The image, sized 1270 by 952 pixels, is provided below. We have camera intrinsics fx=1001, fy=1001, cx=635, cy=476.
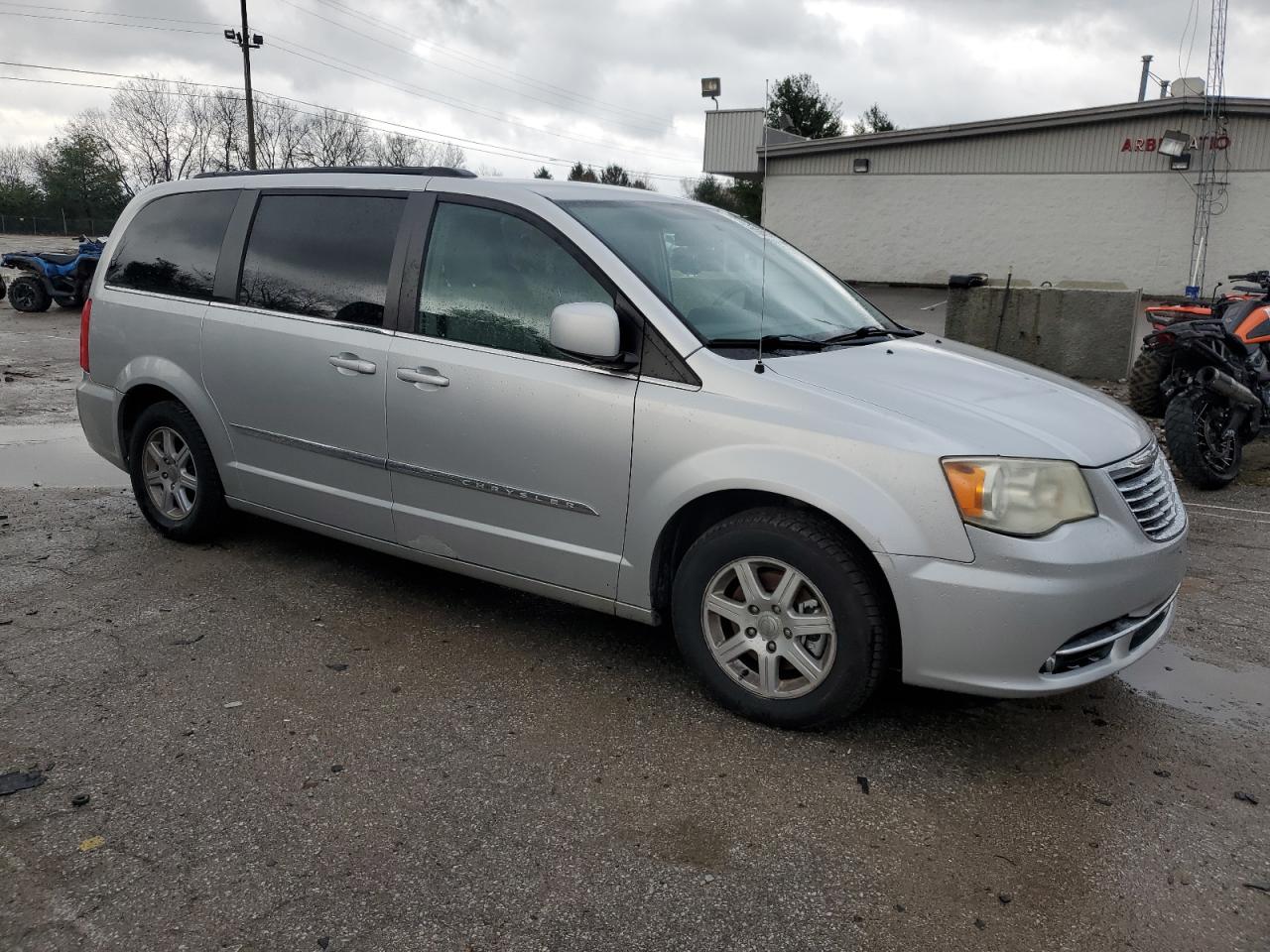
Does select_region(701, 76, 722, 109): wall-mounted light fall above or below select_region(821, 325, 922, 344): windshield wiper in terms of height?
above

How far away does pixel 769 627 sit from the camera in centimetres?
332

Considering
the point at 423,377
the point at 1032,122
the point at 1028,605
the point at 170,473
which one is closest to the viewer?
the point at 1028,605

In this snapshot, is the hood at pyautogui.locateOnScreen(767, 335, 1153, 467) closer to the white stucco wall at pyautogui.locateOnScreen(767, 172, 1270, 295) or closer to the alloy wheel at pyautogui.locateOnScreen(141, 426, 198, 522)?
the alloy wheel at pyautogui.locateOnScreen(141, 426, 198, 522)

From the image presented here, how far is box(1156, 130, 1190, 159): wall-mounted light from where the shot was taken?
1902cm

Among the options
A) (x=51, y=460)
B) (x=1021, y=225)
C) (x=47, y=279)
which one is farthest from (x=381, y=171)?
(x=1021, y=225)

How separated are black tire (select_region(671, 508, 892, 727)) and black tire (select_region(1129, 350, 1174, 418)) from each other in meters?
6.57

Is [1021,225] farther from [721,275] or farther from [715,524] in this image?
[715,524]

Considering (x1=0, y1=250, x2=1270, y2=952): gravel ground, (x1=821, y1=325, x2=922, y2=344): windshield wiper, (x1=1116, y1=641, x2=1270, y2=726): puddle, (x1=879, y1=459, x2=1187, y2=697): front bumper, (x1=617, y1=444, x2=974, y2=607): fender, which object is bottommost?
(x1=0, y1=250, x2=1270, y2=952): gravel ground

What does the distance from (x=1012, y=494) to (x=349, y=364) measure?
2.66m

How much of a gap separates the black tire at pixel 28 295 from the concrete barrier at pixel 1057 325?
55.3 feet

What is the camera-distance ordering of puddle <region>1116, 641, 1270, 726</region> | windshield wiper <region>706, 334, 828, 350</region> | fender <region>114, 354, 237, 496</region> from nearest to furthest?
windshield wiper <region>706, 334, 828, 350</region> < puddle <region>1116, 641, 1270, 726</region> < fender <region>114, 354, 237, 496</region>

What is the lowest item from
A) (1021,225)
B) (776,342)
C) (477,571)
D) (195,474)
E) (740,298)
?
(477,571)

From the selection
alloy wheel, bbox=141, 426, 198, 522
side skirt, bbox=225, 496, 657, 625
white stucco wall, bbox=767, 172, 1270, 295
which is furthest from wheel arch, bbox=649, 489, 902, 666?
white stucco wall, bbox=767, 172, 1270, 295

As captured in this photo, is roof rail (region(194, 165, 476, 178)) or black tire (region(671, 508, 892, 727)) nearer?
black tire (region(671, 508, 892, 727))
